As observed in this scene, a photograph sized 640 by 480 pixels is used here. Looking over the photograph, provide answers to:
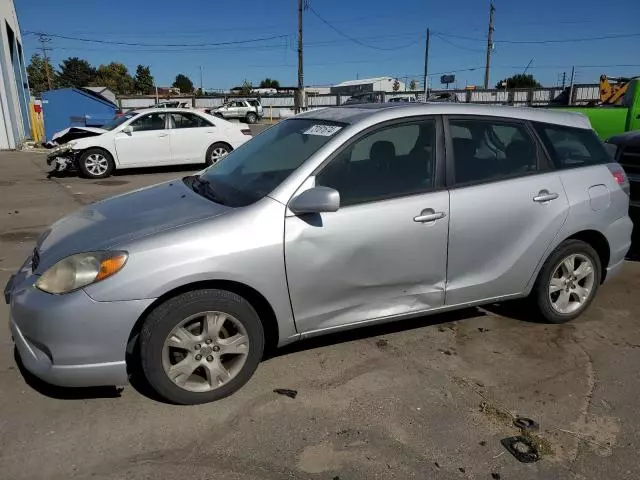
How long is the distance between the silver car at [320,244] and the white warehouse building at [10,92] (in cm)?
1738

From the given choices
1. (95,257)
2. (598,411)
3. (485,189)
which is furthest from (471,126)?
(95,257)

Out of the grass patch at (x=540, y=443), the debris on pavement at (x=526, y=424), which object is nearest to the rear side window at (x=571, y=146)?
the debris on pavement at (x=526, y=424)

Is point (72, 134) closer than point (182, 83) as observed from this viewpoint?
Yes

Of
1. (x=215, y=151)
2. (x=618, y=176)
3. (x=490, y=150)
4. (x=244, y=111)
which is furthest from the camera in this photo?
(x=244, y=111)

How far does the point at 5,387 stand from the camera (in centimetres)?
316

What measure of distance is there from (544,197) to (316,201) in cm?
178

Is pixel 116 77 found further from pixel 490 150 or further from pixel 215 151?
pixel 490 150

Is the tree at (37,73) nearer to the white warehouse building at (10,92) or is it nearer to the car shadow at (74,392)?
the white warehouse building at (10,92)

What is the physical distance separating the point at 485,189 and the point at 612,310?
1.89 meters

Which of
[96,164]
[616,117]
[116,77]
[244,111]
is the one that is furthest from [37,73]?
[616,117]

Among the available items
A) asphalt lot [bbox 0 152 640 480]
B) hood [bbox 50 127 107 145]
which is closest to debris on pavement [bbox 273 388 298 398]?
asphalt lot [bbox 0 152 640 480]

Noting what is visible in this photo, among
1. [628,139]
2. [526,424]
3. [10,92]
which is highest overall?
[10,92]

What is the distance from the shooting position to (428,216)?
3.35m

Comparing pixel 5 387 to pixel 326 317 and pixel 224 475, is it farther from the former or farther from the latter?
pixel 326 317
